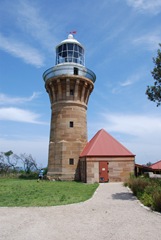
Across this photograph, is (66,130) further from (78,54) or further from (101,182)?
(78,54)

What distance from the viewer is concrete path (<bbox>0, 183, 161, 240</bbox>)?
5504mm

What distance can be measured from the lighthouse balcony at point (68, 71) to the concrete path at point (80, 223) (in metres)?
17.4

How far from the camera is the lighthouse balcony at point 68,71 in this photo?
23812 mm

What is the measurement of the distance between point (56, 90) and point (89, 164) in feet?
31.2

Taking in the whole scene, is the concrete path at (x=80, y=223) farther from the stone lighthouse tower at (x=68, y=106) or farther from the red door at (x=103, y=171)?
the stone lighthouse tower at (x=68, y=106)

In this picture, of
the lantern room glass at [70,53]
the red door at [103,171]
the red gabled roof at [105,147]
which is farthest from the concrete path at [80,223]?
the lantern room glass at [70,53]

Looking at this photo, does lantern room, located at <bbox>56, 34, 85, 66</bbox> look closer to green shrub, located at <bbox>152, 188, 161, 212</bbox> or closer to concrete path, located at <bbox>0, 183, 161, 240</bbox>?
concrete path, located at <bbox>0, 183, 161, 240</bbox>

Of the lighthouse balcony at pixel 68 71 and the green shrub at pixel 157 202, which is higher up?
the lighthouse balcony at pixel 68 71

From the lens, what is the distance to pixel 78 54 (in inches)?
991

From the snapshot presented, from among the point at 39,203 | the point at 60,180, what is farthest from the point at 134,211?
the point at 60,180

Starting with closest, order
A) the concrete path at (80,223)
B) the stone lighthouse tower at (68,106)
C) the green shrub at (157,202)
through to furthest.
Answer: the concrete path at (80,223) → the green shrub at (157,202) → the stone lighthouse tower at (68,106)

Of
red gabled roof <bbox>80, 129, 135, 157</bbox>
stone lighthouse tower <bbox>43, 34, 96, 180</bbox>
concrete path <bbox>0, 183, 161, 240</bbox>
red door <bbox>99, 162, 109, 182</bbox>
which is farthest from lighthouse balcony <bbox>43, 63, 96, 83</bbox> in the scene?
concrete path <bbox>0, 183, 161, 240</bbox>

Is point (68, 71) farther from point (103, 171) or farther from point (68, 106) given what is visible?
point (103, 171)

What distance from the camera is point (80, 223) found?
6586 millimetres
